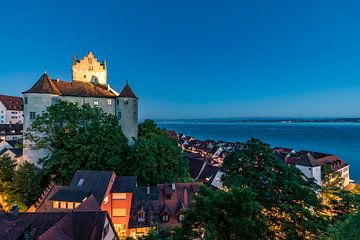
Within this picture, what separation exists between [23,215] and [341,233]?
673 inches

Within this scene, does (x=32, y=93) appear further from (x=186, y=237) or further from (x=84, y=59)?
(x=186, y=237)

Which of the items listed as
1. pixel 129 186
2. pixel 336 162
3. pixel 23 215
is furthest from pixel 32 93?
pixel 336 162

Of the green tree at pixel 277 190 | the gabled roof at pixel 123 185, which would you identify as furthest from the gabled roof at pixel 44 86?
the green tree at pixel 277 190

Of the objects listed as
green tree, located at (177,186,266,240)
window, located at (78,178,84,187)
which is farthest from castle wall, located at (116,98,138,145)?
green tree, located at (177,186,266,240)

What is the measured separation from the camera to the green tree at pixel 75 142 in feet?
101

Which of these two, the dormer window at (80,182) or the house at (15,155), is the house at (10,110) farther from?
the dormer window at (80,182)

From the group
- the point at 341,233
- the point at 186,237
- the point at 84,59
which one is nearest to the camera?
the point at 341,233

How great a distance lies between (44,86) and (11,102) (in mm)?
58776

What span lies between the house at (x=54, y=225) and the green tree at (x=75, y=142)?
16135 mm

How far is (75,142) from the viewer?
31188 millimetres

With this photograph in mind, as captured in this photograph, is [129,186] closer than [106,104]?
Yes

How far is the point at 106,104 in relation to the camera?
134 ft

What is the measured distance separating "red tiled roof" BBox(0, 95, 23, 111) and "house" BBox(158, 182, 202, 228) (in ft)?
243

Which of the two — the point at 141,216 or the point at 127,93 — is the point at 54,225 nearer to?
the point at 141,216
